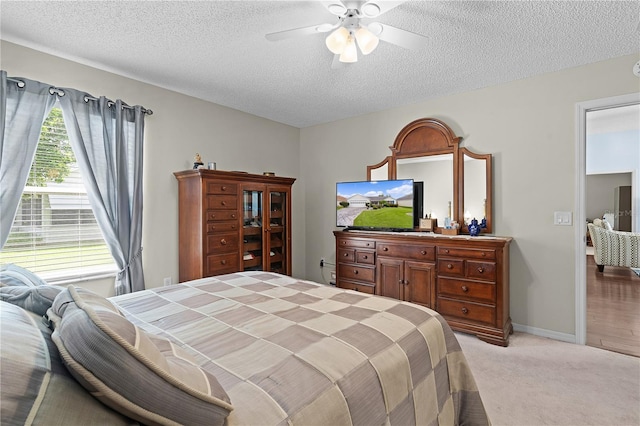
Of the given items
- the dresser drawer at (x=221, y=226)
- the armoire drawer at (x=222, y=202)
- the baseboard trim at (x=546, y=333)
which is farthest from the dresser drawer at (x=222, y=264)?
the baseboard trim at (x=546, y=333)

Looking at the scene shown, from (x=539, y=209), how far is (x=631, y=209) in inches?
181

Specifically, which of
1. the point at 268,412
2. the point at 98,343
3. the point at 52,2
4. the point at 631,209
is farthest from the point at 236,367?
the point at 631,209

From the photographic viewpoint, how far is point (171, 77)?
309 centimetres

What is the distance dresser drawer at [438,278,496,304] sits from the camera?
286cm

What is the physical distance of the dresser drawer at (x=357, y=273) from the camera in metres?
3.63

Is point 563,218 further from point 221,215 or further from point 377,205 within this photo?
point 221,215

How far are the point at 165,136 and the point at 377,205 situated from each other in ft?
8.44

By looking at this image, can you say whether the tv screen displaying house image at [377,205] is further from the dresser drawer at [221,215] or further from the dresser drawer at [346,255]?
the dresser drawer at [221,215]

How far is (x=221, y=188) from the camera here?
3.30 m

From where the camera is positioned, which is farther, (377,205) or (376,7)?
(377,205)

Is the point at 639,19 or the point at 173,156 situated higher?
the point at 639,19

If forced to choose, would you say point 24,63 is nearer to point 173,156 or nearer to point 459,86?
point 173,156

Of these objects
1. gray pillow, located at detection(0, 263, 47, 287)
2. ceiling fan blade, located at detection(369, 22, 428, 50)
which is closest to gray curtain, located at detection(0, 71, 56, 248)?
gray pillow, located at detection(0, 263, 47, 287)

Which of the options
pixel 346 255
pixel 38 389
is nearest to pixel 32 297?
pixel 38 389
